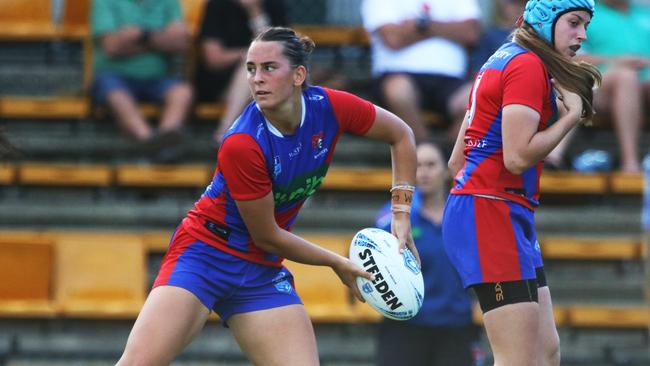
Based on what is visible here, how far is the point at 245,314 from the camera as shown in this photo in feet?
18.5

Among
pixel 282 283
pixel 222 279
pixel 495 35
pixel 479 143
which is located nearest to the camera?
pixel 479 143

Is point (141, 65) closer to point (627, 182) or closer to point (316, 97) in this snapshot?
point (627, 182)

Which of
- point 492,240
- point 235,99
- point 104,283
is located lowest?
point 104,283

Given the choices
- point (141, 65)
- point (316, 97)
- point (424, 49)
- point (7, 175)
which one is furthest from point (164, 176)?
point (316, 97)

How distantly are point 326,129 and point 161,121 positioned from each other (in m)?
4.22

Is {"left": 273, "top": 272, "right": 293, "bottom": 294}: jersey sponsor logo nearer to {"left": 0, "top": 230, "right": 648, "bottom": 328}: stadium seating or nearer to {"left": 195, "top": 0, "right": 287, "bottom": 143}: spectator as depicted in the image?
{"left": 0, "top": 230, "right": 648, "bottom": 328}: stadium seating

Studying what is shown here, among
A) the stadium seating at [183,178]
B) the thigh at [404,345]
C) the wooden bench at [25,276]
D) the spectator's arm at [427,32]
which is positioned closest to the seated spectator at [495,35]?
the spectator's arm at [427,32]

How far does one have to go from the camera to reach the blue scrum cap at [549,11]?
520 centimetres

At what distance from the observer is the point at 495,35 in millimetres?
9820

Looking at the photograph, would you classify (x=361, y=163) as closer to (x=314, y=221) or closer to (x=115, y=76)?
(x=314, y=221)

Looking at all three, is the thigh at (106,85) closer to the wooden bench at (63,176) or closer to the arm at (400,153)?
the wooden bench at (63,176)

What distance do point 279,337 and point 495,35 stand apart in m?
4.86

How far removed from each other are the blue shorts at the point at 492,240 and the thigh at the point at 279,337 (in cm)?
74

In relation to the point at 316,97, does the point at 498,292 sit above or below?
below
